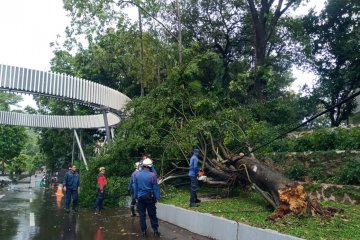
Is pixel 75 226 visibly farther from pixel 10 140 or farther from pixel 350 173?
pixel 10 140

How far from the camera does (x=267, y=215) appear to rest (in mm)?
8891

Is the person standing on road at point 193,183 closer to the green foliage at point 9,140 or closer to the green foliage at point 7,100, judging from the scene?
the green foliage at point 9,140

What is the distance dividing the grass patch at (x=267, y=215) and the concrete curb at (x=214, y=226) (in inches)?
10.8

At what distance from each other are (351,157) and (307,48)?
11.6 m

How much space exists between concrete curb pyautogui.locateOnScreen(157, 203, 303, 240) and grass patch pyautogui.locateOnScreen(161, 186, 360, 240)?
273mm

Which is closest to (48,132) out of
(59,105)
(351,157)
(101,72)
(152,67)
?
(59,105)

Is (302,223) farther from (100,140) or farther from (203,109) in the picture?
(100,140)

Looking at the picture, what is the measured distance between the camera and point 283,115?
2192 centimetres

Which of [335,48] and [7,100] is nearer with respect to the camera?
[335,48]

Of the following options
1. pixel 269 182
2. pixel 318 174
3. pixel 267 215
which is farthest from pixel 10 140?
pixel 267 215

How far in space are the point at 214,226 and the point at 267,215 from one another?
1.20m

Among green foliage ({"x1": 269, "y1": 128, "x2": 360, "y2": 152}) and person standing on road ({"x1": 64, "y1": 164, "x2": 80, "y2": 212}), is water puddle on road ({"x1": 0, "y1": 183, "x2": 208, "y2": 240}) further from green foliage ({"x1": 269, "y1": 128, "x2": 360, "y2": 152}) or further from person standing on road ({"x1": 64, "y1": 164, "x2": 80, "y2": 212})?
green foliage ({"x1": 269, "y1": 128, "x2": 360, "y2": 152})

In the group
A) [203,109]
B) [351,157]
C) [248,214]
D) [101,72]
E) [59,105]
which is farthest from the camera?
[59,105]

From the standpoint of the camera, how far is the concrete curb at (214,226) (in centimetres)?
711
